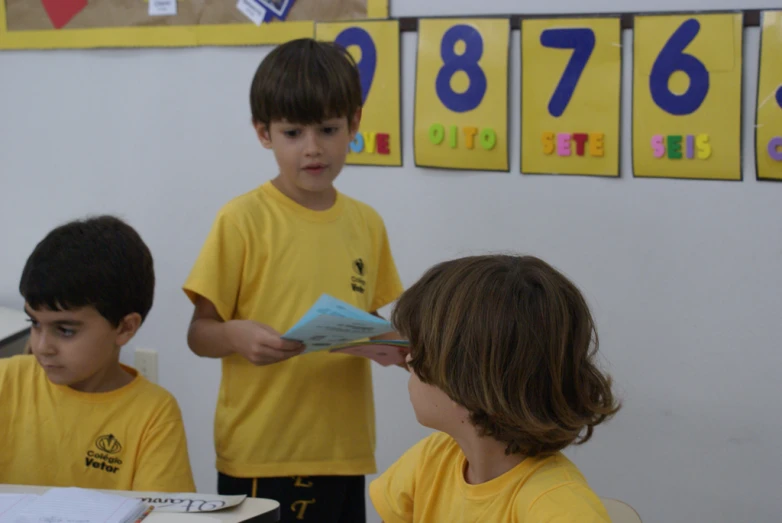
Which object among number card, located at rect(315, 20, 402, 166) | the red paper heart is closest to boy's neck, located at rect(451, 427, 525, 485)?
number card, located at rect(315, 20, 402, 166)

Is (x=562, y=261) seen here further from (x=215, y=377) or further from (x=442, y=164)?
(x=215, y=377)

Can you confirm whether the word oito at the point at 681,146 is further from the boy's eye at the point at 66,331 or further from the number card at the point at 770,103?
the boy's eye at the point at 66,331

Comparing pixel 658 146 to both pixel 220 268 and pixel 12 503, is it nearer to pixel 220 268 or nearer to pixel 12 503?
pixel 220 268

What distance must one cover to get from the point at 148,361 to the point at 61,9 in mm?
1087

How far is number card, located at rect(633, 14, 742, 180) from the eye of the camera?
1819 mm

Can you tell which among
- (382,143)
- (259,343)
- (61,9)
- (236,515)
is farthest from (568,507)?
(61,9)

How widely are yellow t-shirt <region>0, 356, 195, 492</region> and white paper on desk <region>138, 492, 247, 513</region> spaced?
0.20 meters

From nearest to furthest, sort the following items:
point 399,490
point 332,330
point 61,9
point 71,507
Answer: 1. point 71,507
2. point 399,490
3. point 332,330
4. point 61,9

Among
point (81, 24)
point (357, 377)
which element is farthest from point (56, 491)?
point (81, 24)

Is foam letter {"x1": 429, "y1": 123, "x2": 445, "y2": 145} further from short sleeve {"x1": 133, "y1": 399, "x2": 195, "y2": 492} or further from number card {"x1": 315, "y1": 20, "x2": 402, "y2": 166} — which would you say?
short sleeve {"x1": 133, "y1": 399, "x2": 195, "y2": 492}

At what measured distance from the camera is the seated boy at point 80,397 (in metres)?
1.45

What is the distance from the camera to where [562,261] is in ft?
6.74

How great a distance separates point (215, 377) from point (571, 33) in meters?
1.41

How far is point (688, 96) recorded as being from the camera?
73.1 inches
